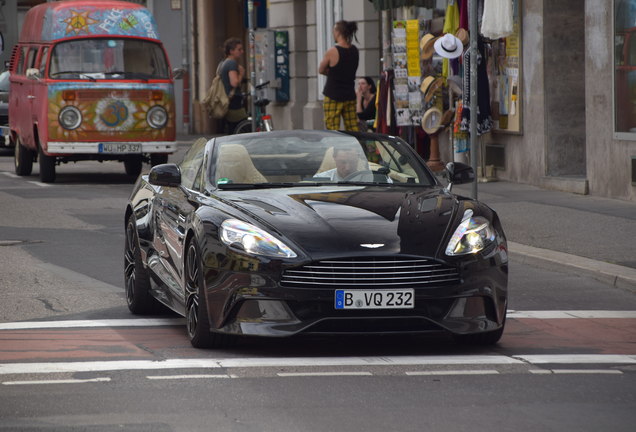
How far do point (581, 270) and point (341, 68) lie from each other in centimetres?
1130

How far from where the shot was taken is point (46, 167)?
24.3 metres

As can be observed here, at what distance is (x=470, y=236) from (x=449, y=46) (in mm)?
10108

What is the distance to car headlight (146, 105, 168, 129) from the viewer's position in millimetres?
23969

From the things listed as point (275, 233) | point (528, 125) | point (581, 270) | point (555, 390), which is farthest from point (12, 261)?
point (528, 125)

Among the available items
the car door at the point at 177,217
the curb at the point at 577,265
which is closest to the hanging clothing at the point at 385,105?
the curb at the point at 577,265

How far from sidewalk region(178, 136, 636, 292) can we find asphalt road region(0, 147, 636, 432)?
1.97 feet

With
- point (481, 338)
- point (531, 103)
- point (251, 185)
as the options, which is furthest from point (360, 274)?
point (531, 103)

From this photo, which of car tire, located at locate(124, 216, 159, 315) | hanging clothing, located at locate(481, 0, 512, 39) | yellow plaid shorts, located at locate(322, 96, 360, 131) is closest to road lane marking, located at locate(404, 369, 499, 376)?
car tire, located at locate(124, 216, 159, 315)

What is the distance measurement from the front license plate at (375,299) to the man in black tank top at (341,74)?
15.2 meters

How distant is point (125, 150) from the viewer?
23.7 m

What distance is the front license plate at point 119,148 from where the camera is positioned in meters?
23.6

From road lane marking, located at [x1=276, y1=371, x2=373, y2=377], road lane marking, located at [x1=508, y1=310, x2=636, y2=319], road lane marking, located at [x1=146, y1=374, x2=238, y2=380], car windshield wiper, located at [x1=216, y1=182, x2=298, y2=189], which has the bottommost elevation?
road lane marking, located at [x1=508, y1=310, x2=636, y2=319]

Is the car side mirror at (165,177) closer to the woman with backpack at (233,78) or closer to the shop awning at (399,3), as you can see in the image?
the shop awning at (399,3)

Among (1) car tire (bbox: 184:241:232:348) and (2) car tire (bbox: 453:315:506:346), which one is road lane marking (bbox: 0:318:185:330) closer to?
(1) car tire (bbox: 184:241:232:348)
